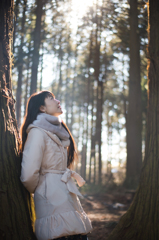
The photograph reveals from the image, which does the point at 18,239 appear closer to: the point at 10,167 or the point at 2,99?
the point at 10,167

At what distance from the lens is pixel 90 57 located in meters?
16.5

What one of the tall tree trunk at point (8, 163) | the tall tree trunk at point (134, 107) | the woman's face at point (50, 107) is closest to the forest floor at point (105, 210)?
the tall tree trunk at point (134, 107)

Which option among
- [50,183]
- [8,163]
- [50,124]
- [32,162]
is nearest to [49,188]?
[50,183]

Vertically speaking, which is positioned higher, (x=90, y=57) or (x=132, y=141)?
(x=90, y=57)

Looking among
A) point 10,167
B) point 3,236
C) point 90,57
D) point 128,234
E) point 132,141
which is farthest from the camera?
point 90,57

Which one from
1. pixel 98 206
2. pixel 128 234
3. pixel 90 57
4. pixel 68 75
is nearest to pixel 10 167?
pixel 128 234

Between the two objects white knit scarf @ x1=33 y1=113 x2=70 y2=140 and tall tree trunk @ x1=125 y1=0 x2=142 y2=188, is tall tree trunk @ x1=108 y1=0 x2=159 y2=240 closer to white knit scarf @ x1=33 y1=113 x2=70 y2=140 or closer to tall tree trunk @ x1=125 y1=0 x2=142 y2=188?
white knit scarf @ x1=33 y1=113 x2=70 y2=140

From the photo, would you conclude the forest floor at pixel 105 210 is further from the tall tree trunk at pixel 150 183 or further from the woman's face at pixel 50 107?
the woman's face at pixel 50 107

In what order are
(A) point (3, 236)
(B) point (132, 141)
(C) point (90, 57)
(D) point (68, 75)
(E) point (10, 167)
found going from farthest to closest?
(D) point (68, 75)
(C) point (90, 57)
(B) point (132, 141)
(E) point (10, 167)
(A) point (3, 236)

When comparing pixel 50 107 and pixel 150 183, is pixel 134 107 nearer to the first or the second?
pixel 150 183

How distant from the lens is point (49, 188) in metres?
2.49

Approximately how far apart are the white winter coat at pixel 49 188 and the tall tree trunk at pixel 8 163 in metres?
0.12

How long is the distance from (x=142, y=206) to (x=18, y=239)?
62.9 inches

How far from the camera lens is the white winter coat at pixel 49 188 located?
2363 millimetres
